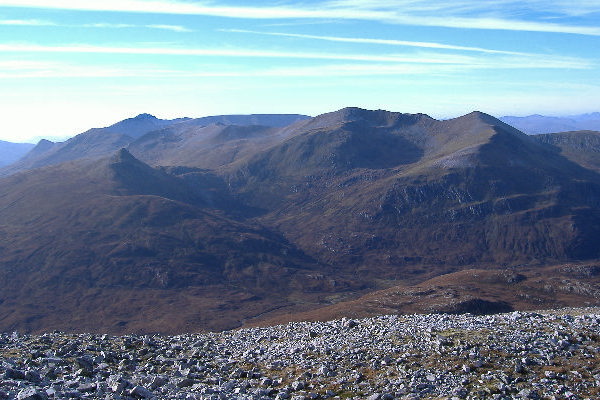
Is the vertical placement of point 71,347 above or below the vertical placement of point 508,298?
above

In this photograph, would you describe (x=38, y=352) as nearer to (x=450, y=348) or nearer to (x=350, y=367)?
(x=350, y=367)

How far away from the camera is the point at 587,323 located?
4022 cm

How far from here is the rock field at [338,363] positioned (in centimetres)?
2745

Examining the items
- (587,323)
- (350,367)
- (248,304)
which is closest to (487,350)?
(350,367)

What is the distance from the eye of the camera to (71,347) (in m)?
38.5

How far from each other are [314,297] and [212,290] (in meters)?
40.4

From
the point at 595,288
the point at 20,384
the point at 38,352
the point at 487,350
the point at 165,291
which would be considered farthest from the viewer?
the point at 165,291

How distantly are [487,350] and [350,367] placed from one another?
8.89m

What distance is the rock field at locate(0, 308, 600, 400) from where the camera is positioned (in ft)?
90.1

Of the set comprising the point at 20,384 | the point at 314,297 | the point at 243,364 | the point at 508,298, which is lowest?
the point at 314,297

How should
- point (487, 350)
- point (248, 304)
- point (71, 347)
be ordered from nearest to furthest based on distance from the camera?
point (487, 350) < point (71, 347) < point (248, 304)

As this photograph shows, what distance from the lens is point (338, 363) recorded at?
113ft

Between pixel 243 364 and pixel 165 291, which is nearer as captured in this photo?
pixel 243 364

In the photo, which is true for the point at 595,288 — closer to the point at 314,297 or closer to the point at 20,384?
the point at 314,297
